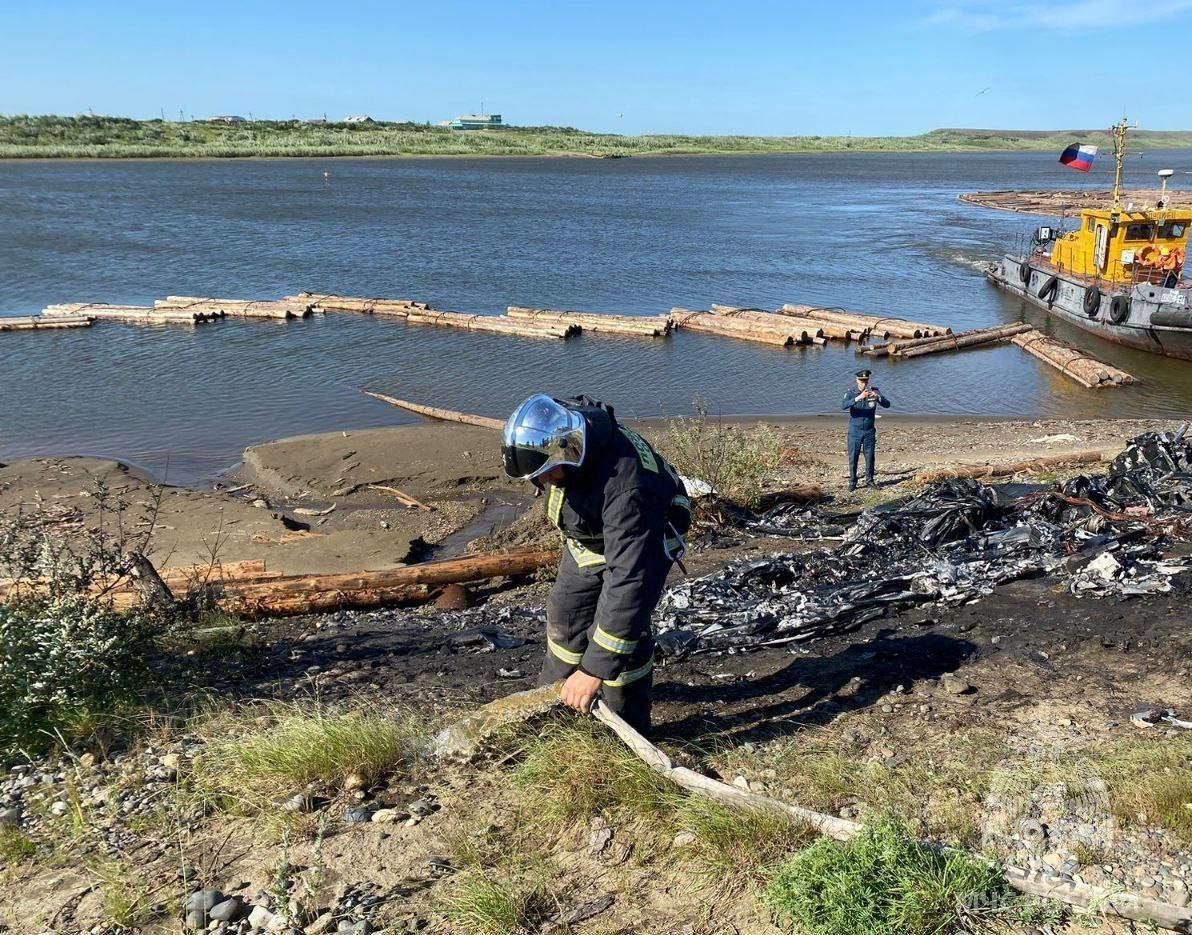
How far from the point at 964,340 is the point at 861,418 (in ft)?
46.0

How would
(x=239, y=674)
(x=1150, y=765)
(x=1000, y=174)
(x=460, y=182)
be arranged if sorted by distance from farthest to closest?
(x=1000, y=174) → (x=460, y=182) → (x=239, y=674) → (x=1150, y=765)

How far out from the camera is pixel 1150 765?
3.91 m

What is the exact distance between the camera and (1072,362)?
810 inches

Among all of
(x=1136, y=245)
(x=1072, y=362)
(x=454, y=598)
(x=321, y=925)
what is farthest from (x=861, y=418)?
(x=1136, y=245)

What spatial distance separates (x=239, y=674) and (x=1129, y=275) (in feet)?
78.7

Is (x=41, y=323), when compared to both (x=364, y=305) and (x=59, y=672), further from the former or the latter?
(x=59, y=672)

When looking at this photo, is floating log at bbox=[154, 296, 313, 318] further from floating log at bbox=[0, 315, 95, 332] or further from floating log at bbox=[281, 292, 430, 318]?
floating log at bbox=[0, 315, 95, 332]

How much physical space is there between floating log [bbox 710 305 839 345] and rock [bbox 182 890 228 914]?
819 inches

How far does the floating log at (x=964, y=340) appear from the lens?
2225cm

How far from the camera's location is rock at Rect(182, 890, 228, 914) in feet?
10.8

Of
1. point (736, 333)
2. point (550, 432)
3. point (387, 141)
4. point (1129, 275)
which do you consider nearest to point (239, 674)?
point (550, 432)

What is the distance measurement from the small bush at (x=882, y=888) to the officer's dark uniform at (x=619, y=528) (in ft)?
3.41

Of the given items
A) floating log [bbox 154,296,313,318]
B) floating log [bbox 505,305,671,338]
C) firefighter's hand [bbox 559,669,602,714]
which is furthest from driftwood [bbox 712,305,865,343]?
firefighter's hand [bbox 559,669,602,714]

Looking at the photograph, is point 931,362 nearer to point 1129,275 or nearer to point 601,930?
point 1129,275
